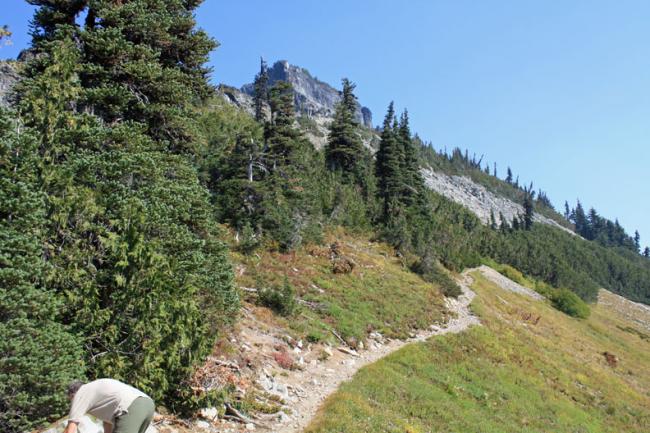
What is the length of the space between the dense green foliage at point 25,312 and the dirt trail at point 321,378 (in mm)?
5829

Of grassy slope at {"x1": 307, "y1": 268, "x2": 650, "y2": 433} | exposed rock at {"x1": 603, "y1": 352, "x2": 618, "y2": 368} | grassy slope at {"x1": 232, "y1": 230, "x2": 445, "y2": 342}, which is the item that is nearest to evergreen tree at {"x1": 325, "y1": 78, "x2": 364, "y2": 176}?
grassy slope at {"x1": 232, "y1": 230, "x2": 445, "y2": 342}

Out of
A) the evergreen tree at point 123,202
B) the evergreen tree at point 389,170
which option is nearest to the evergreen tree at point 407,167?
the evergreen tree at point 389,170

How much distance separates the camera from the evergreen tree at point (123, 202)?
31.8 feet

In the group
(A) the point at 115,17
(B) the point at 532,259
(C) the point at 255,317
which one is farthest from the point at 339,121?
(B) the point at 532,259

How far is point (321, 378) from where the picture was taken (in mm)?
17094

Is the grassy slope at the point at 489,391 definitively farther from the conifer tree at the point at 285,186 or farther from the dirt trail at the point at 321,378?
the conifer tree at the point at 285,186

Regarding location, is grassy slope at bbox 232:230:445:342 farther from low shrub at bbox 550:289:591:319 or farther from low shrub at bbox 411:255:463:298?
low shrub at bbox 550:289:591:319

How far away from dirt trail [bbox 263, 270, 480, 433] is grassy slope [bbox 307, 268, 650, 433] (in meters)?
0.54

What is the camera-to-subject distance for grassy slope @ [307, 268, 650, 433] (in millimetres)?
15133

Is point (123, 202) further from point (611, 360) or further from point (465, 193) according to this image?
point (465, 193)

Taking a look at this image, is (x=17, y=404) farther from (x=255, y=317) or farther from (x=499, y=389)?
(x=499, y=389)

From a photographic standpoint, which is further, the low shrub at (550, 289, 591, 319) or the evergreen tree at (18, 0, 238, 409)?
the low shrub at (550, 289, 591, 319)

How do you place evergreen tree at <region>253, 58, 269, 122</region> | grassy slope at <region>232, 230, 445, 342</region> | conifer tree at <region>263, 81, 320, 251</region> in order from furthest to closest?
evergreen tree at <region>253, 58, 269, 122</region>, conifer tree at <region>263, 81, 320, 251</region>, grassy slope at <region>232, 230, 445, 342</region>

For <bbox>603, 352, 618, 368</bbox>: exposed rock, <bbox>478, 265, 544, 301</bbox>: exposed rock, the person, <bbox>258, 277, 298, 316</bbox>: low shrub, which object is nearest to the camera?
the person
